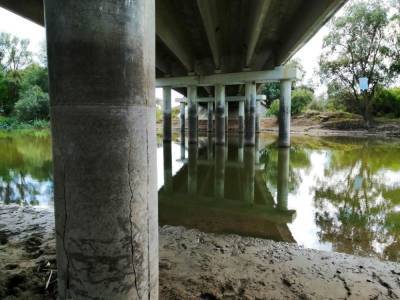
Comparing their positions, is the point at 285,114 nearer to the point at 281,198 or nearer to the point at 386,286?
the point at 281,198

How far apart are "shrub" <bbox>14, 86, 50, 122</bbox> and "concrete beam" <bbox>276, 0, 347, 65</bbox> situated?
109 feet

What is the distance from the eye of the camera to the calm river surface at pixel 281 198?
4574 millimetres

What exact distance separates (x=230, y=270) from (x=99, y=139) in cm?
213

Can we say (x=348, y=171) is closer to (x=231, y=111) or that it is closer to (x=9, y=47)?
(x=231, y=111)

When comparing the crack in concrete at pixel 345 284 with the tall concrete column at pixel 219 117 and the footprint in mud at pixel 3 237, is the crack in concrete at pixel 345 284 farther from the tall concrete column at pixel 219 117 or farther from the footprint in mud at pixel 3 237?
the tall concrete column at pixel 219 117

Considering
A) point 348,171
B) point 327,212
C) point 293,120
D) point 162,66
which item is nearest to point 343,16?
point 293,120

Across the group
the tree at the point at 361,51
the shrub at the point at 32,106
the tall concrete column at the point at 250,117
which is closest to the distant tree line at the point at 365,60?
the tree at the point at 361,51

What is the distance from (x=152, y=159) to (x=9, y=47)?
217 ft

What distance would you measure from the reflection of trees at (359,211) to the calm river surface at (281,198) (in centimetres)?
1

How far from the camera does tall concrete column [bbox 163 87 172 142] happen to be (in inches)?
834

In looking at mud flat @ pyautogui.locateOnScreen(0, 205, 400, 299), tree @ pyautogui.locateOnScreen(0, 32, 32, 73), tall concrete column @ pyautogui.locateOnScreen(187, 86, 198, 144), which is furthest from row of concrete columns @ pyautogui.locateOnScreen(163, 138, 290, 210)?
tree @ pyautogui.locateOnScreen(0, 32, 32, 73)

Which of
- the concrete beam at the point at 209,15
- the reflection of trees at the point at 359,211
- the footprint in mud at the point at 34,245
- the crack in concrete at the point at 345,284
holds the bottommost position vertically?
the reflection of trees at the point at 359,211

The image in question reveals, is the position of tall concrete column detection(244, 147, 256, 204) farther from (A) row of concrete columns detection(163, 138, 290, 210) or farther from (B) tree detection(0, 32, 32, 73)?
(B) tree detection(0, 32, 32, 73)

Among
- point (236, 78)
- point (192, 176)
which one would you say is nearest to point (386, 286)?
point (192, 176)
